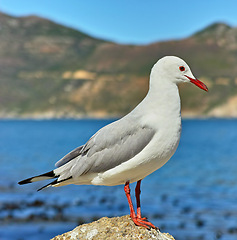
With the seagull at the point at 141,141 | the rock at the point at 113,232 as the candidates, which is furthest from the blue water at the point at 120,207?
the seagull at the point at 141,141

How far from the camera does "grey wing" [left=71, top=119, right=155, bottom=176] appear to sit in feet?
17.5

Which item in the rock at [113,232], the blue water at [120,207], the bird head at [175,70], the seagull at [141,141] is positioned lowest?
the rock at [113,232]

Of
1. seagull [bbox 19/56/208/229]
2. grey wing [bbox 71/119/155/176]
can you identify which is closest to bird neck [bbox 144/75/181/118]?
seagull [bbox 19/56/208/229]

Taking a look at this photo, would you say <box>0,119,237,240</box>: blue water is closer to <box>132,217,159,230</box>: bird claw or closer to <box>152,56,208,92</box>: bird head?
<box>132,217,159,230</box>: bird claw

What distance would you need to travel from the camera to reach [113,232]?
5285mm

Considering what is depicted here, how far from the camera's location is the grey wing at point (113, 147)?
534 centimetres

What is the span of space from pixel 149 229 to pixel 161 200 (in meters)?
18.9

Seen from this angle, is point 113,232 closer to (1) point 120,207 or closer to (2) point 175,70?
(2) point 175,70

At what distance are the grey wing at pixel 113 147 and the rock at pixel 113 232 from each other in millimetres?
650

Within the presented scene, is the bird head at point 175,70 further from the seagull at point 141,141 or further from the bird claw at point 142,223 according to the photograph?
the bird claw at point 142,223

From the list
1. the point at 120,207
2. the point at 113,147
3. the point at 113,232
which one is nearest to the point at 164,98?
the point at 113,147

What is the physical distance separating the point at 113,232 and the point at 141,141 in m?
1.12

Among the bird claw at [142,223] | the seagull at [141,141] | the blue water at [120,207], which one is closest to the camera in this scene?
the seagull at [141,141]

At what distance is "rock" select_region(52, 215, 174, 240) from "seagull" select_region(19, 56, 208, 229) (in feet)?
0.30
